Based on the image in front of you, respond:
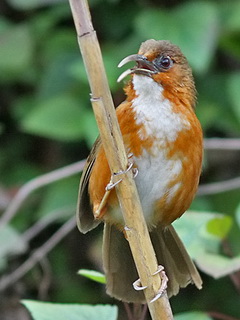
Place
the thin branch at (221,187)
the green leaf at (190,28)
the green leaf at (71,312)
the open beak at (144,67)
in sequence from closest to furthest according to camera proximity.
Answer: the green leaf at (71,312) < the open beak at (144,67) < the thin branch at (221,187) < the green leaf at (190,28)

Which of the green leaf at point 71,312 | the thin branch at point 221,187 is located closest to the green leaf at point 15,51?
the thin branch at point 221,187

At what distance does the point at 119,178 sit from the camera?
1758mm

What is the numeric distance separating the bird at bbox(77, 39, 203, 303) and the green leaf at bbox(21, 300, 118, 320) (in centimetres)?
33

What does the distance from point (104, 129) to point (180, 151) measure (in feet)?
2.33

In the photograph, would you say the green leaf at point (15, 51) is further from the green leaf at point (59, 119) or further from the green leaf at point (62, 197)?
the green leaf at point (62, 197)

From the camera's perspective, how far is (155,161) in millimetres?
2324

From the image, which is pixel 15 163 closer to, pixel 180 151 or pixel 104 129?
pixel 180 151

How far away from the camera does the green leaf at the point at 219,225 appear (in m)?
2.59

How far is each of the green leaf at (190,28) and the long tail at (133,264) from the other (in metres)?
1.39

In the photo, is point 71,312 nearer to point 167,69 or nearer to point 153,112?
point 153,112

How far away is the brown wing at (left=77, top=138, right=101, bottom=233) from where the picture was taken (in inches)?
97.3

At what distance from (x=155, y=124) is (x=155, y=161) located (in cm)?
11

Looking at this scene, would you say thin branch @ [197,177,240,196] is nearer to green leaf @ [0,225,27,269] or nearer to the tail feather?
green leaf @ [0,225,27,269]

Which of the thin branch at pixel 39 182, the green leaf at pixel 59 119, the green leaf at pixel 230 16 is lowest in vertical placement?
the thin branch at pixel 39 182
